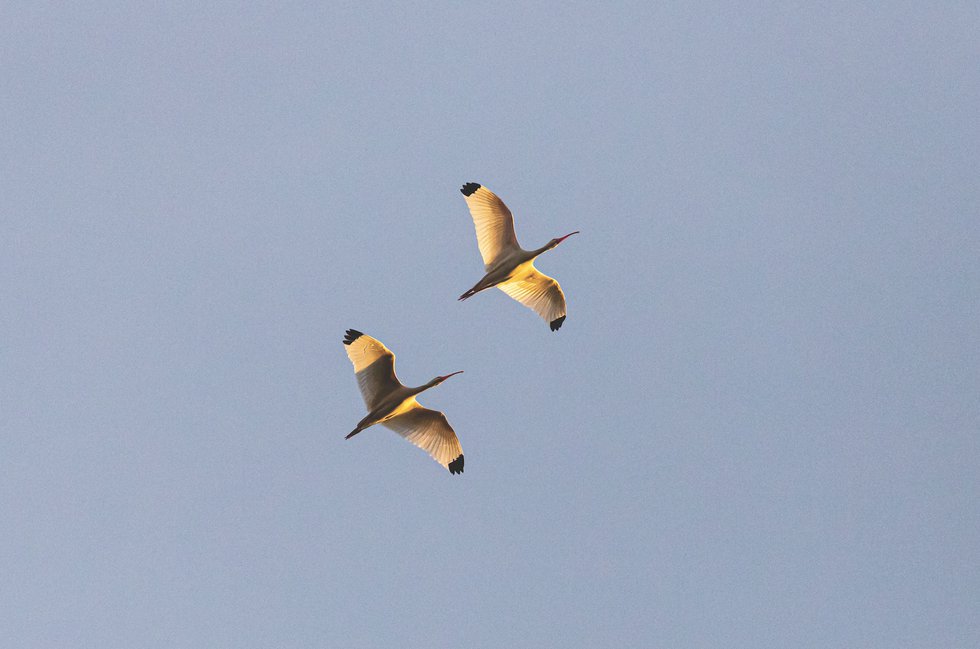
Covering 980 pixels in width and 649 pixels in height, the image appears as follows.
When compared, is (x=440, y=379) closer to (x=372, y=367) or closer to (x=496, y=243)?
(x=372, y=367)

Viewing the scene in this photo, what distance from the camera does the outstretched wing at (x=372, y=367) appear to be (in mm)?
30047

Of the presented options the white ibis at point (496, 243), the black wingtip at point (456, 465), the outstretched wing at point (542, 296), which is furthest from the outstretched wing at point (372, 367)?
the outstretched wing at point (542, 296)

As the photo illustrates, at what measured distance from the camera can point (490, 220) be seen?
32812mm

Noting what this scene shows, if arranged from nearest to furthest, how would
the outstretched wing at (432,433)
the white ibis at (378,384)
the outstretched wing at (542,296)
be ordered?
the white ibis at (378,384) → the outstretched wing at (432,433) → the outstretched wing at (542,296)

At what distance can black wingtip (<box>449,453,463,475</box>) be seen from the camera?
31484 millimetres

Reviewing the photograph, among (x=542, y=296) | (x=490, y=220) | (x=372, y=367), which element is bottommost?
(x=372, y=367)

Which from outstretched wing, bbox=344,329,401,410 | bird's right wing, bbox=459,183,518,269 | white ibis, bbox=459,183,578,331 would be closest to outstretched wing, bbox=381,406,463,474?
outstretched wing, bbox=344,329,401,410

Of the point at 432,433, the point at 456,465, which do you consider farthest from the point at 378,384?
the point at 456,465

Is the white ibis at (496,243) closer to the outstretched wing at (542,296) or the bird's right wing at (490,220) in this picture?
the bird's right wing at (490,220)

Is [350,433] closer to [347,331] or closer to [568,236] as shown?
[347,331]

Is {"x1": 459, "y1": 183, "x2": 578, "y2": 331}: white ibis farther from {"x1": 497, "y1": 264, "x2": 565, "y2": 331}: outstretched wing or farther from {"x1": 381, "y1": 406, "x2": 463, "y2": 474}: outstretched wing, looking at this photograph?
{"x1": 381, "y1": 406, "x2": 463, "y2": 474}: outstretched wing

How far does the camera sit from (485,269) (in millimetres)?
33094

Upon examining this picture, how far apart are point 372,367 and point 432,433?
286cm

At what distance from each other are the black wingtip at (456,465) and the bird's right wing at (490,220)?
6.00 meters
